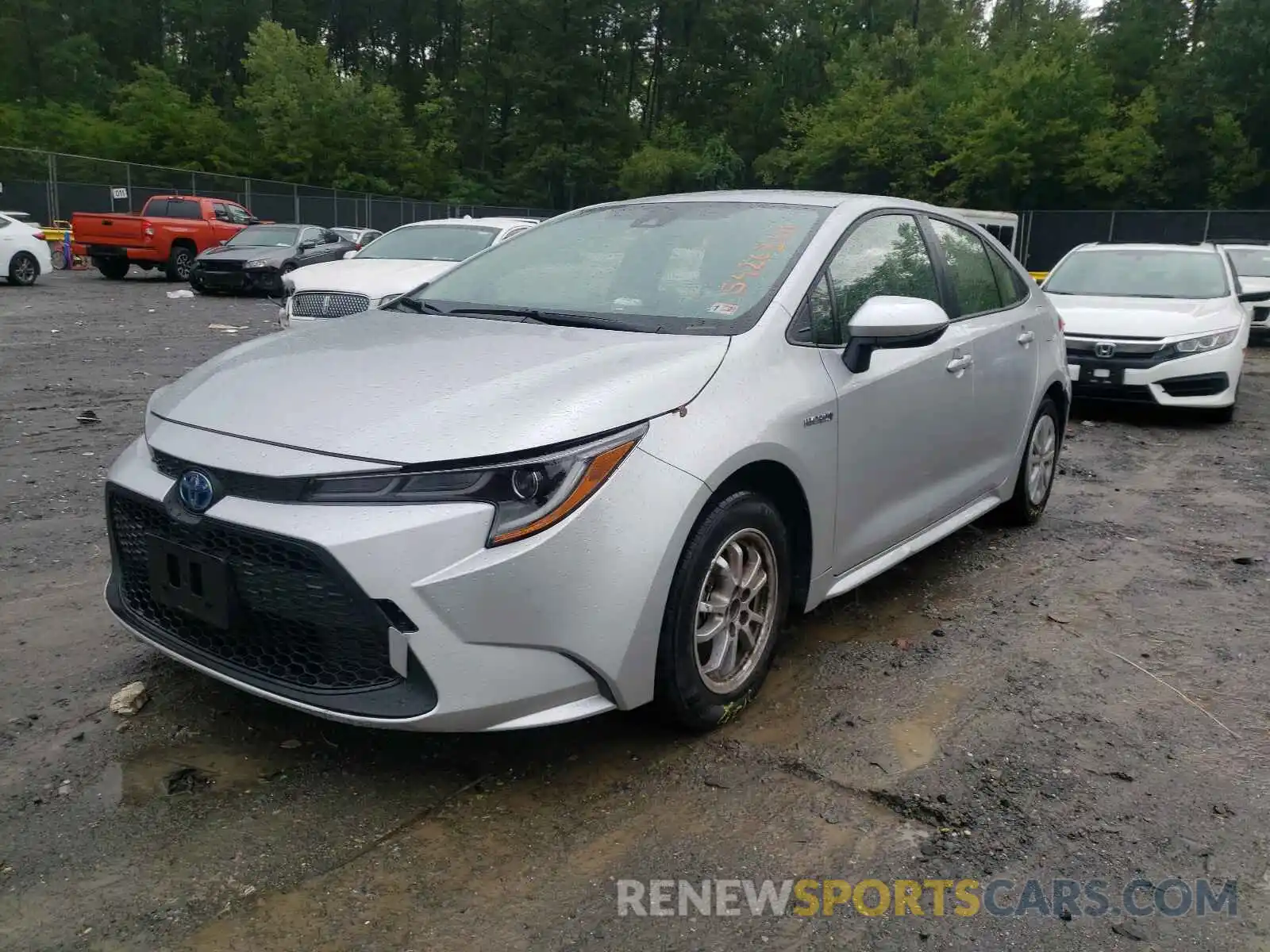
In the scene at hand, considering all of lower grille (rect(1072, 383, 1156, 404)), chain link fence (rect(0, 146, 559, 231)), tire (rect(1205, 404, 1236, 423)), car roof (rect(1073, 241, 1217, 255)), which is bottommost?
tire (rect(1205, 404, 1236, 423))

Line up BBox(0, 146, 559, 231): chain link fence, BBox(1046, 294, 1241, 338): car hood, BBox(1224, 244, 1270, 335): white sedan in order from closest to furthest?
BBox(1046, 294, 1241, 338): car hood → BBox(1224, 244, 1270, 335): white sedan → BBox(0, 146, 559, 231): chain link fence

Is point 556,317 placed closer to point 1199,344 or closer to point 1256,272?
point 1199,344

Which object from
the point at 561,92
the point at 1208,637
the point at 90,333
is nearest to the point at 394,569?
the point at 1208,637

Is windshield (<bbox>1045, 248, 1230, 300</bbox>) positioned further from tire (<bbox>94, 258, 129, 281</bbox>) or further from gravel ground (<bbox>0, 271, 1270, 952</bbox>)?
tire (<bbox>94, 258, 129, 281</bbox>)

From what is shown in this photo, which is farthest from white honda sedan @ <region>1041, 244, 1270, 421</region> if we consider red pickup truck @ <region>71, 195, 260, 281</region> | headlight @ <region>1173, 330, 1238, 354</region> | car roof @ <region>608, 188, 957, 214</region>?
red pickup truck @ <region>71, 195, 260, 281</region>

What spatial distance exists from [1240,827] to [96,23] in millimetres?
64428

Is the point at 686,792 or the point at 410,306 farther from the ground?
the point at 410,306

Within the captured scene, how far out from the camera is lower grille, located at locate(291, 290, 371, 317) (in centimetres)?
991

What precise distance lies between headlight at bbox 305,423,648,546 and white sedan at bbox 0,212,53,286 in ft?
62.4

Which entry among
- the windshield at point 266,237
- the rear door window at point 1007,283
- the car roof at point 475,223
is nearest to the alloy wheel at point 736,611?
the rear door window at point 1007,283

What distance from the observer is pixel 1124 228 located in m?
31.2

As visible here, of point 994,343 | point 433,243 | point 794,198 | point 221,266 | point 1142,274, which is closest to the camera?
point 794,198

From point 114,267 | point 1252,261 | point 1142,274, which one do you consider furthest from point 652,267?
point 114,267

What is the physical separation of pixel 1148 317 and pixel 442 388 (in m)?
7.72
